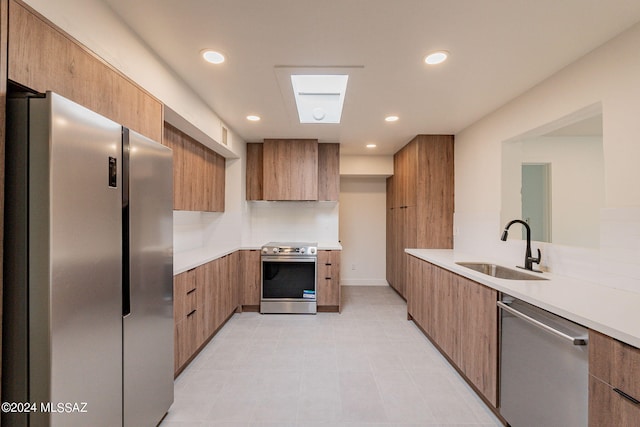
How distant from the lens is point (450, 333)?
2.27 m

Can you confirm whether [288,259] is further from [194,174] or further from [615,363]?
[615,363]

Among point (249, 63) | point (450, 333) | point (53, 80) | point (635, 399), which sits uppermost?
point (249, 63)

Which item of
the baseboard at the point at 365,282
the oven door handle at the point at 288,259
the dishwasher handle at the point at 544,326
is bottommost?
the baseboard at the point at 365,282

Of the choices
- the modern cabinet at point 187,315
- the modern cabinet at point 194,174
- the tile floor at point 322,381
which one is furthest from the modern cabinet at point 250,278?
the modern cabinet at point 187,315

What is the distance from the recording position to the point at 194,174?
286cm

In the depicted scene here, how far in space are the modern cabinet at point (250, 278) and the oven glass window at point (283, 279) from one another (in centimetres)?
10

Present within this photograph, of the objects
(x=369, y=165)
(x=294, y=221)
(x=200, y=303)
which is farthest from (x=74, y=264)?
(x=369, y=165)

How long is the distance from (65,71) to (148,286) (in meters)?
1.04

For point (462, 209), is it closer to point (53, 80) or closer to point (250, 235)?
point (250, 235)

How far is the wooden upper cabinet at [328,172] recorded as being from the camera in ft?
13.1

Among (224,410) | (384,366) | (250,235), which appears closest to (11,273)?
(224,410)

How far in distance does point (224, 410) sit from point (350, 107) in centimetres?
266

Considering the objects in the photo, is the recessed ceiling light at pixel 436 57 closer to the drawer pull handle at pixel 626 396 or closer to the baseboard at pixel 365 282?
the drawer pull handle at pixel 626 396

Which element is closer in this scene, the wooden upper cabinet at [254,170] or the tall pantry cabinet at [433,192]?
the tall pantry cabinet at [433,192]
